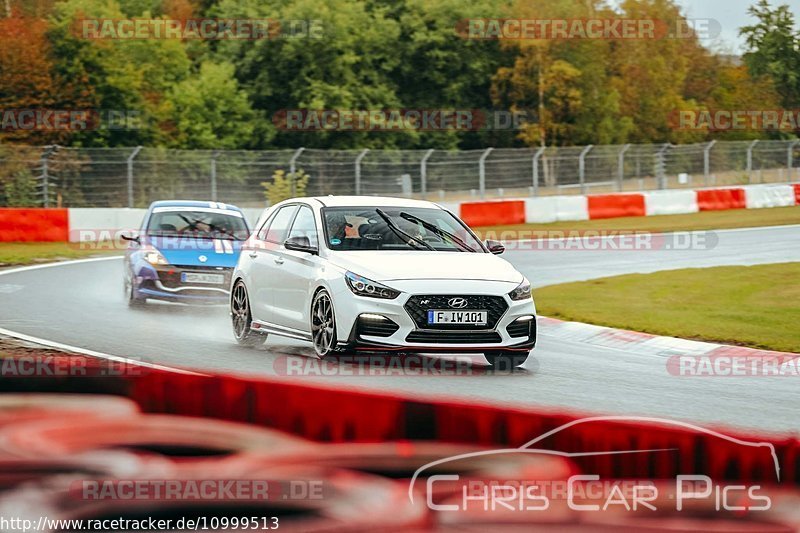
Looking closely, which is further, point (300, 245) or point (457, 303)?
point (300, 245)

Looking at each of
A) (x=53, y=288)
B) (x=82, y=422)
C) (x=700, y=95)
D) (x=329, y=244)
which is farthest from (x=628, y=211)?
(x=700, y=95)

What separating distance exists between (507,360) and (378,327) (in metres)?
1.57

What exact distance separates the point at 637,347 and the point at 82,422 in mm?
8702

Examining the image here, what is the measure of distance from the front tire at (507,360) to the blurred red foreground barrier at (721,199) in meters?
27.7

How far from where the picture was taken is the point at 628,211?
118 ft

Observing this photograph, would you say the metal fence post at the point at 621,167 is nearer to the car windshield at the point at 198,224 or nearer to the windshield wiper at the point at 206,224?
the car windshield at the point at 198,224

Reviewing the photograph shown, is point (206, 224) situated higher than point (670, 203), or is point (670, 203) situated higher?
point (206, 224)

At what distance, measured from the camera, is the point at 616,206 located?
1411 inches

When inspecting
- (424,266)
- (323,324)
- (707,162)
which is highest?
(707,162)

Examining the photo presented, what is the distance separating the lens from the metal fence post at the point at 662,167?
4219cm

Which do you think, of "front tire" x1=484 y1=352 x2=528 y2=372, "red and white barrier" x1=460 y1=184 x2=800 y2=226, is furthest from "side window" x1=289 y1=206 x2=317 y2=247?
"red and white barrier" x1=460 y1=184 x2=800 y2=226

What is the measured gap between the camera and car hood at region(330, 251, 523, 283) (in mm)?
10656

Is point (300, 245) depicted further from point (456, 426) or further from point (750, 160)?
point (750, 160)

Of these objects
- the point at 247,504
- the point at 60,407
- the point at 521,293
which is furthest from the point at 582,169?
the point at 247,504
